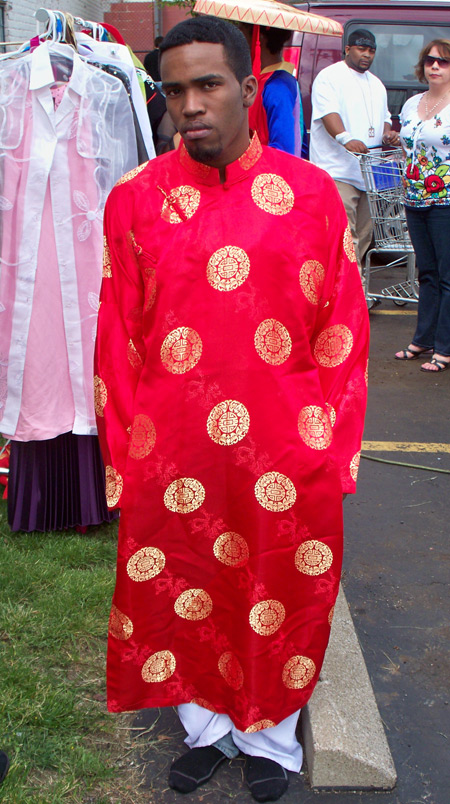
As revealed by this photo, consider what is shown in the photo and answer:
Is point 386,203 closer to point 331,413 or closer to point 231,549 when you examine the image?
point 331,413

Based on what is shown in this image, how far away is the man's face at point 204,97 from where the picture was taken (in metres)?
1.78

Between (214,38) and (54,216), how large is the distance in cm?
158

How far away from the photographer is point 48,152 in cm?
316

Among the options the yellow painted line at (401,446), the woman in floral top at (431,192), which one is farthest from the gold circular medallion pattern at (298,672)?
the woman in floral top at (431,192)

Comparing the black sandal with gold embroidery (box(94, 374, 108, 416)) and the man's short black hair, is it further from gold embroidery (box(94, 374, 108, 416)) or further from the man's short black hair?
the man's short black hair

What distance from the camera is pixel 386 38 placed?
27.3ft

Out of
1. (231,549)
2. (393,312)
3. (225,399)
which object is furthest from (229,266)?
(393,312)

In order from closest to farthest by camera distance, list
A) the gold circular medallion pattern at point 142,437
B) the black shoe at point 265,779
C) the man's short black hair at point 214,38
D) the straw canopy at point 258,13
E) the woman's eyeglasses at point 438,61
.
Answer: the man's short black hair at point 214,38, the gold circular medallion pattern at point 142,437, the black shoe at point 265,779, the straw canopy at point 258,13, the woman's eyeglasses at point 438,61

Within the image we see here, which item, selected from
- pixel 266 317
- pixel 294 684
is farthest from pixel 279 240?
pixel 294 684

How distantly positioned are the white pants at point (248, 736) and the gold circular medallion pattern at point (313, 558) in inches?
19.6

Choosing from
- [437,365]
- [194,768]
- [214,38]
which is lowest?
[437,365]

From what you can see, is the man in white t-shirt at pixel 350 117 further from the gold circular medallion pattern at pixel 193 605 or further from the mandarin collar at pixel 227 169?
the gold circular medallion pattern at pixel 193 605

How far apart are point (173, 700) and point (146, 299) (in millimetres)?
1098

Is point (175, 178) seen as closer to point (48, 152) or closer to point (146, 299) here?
point (146, 299)
